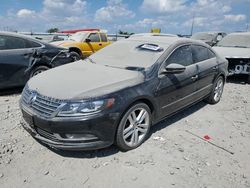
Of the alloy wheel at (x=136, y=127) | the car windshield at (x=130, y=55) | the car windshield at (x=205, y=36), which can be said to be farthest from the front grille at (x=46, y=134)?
the car windshield at (x=205, y=36)

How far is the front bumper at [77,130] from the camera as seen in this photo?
271 centimetres

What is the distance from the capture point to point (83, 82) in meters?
3.10

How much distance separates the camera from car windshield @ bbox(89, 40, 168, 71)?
3643 mm

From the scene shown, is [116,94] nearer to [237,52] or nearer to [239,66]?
[239,66]

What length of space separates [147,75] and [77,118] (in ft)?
4.05

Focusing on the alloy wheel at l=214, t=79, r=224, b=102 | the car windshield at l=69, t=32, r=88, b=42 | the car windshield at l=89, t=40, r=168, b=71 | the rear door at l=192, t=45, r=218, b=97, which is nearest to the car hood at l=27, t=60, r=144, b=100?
the car windshield at l=89, t=40, r=168, b=71

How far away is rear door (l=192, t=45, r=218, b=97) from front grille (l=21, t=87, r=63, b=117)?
283 cm

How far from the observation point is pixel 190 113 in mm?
4816

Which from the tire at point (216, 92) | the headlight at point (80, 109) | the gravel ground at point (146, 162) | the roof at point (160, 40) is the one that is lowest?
the gravel ground at point (146, 162)

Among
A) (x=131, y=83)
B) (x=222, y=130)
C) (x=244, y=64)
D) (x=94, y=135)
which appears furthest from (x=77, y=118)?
(x=244, y=64)

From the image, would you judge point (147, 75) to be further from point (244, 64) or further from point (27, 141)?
point (244, 64)

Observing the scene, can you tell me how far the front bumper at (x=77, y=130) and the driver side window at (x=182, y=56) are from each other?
4.95 feet

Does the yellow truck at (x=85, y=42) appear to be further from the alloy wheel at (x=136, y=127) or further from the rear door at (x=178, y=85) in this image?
the alloy wheel at (x=136, y=127)

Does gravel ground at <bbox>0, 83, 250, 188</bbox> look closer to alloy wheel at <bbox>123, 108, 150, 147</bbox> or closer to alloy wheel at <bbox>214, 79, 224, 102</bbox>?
alloy wheel at <bbox>123, 108, 150, 147</bbox>
